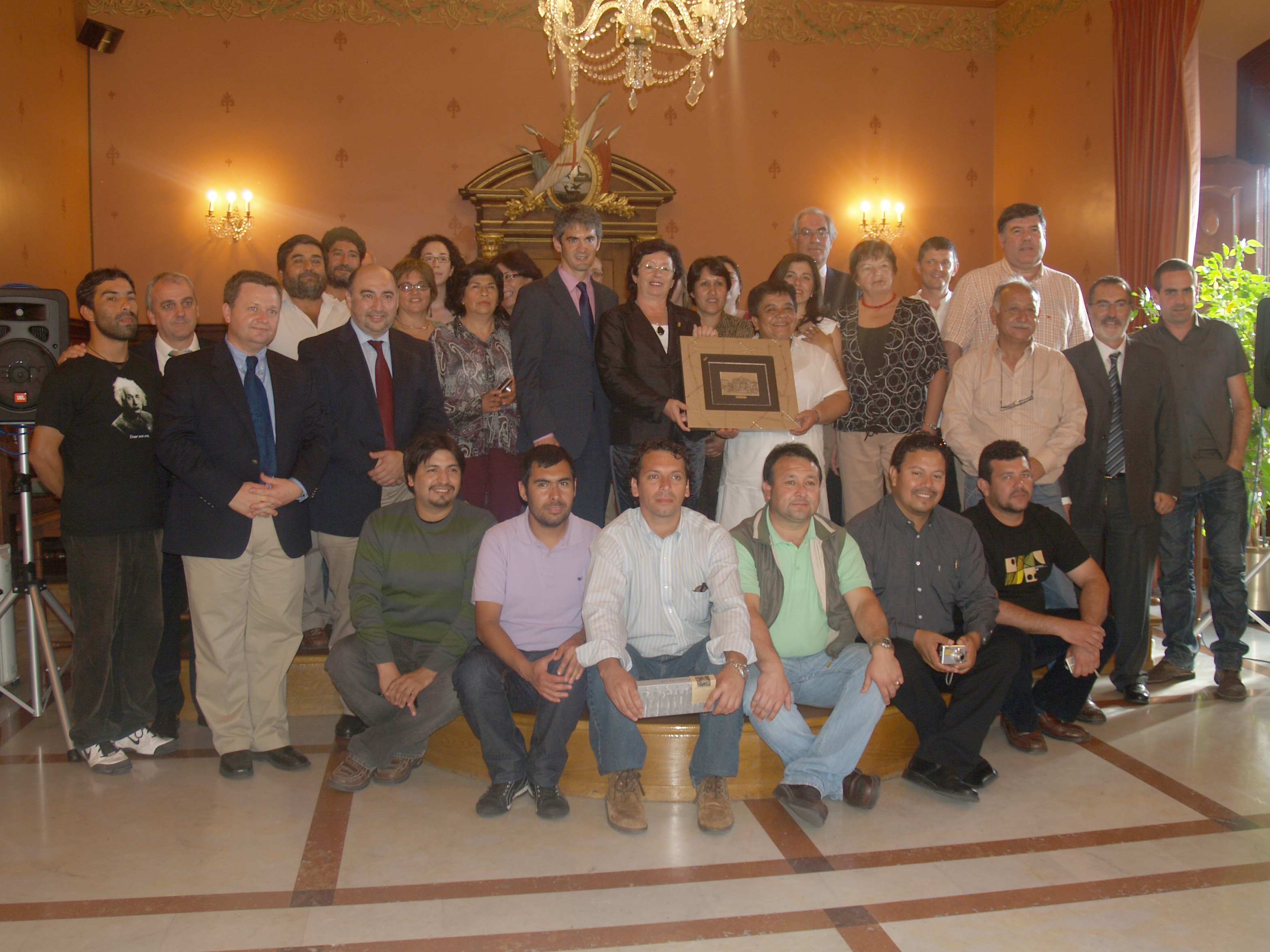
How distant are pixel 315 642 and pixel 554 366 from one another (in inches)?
57.8

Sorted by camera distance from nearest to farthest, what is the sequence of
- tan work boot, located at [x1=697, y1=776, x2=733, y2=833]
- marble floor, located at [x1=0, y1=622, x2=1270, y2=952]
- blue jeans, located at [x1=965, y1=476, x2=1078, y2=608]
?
marble floor, located at [x1=0, y1=622, x2=1270, y2=952] → tan work boot, located at [x1=697, y1=776, x2=733, y2=833] → blue jeans, located at [x1=965, y1=476, x2=1078, y2=608]

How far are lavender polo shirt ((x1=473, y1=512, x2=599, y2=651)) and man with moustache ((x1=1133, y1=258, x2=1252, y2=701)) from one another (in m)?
2.54

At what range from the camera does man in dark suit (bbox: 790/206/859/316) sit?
449 cm

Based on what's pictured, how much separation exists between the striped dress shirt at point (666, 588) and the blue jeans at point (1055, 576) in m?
1.16

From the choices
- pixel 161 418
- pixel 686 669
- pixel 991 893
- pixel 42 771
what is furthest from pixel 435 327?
pixel 991 893

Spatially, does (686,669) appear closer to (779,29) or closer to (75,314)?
(75,314)

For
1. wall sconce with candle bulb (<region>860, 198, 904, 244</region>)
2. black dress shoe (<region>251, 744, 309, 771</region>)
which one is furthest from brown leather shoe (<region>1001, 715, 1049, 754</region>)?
wall sconce with candle bulb (<region>860, 198, 904, 244</region>)

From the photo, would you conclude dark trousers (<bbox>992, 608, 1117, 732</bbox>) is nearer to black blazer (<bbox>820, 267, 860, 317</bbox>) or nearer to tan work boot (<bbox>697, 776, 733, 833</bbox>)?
tan work boot (<bbox>697, 776, 733, 833</bbox>)

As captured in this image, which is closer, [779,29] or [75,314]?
[75,314]

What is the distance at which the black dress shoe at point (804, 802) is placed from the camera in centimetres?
263

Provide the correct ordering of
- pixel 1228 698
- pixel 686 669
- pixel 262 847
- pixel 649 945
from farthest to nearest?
pixel 1228 698
pixel 686 669
pixel 262 847
pixel 649 945

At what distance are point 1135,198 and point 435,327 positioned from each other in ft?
17.2

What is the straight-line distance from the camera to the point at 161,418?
2.99 metres

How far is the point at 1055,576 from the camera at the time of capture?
140 inches
